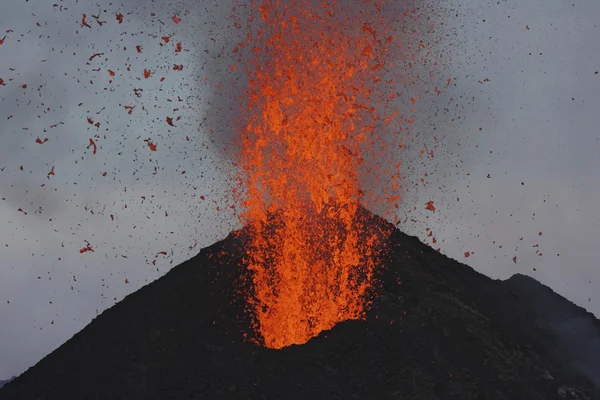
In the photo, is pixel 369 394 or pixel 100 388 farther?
pixel 100 388

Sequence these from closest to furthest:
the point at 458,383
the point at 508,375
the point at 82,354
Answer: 1. the point at 458,383
2. the point at 508,375
3. the point at 82,354

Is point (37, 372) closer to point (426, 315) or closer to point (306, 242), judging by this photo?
point (306, 242)

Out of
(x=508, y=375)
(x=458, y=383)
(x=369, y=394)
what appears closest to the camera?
(x=369, y=394)

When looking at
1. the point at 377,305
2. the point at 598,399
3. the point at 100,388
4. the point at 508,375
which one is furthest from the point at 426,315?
the point at 100,388

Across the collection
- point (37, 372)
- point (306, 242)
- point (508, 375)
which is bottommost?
point (37, 372)

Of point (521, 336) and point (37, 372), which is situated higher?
point (521, 336)

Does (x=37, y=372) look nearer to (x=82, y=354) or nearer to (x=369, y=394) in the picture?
(x=82, y=354)
